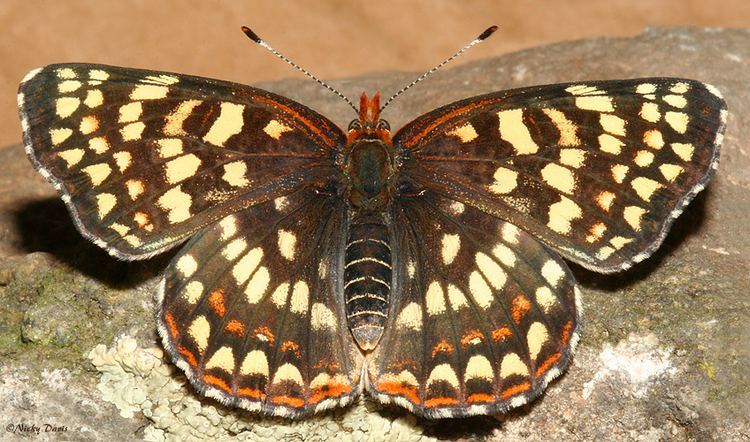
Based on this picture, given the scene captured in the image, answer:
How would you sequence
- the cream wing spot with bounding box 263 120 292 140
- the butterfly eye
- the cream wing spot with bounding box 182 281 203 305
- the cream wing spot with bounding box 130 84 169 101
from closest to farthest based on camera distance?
the cream wing spot with bounding box 182 281 203 305 < the cream wing spot with bounding box 130 84 169 101 < the cream wing spot with bounding box 263 120 292 140 < the butterfly eye

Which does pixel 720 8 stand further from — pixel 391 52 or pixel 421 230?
pixel 421 230

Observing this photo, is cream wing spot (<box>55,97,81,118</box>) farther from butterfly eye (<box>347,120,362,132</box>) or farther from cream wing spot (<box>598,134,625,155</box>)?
cream wing spot (<box>598,134,625,155</box>)

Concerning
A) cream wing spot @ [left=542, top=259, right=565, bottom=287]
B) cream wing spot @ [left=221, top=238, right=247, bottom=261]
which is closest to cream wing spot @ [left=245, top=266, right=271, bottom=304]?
cream wing spot @ [left=221, top=238, right=247, bottom=261]

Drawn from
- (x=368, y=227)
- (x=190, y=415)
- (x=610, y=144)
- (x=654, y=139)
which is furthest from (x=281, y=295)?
(x=654, y=139)

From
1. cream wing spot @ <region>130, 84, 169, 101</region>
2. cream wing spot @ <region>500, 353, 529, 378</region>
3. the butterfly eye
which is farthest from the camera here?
the butterfly eye

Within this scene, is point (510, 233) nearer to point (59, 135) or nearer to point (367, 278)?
point (367, 278)

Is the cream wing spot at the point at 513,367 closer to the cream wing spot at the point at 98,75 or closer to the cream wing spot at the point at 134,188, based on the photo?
the cream wing spot at the point at 134,188

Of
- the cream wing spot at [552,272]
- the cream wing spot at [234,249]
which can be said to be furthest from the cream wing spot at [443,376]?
the cream wing spot at [234,249]

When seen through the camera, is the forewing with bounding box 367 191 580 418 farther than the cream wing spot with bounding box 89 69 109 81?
No
